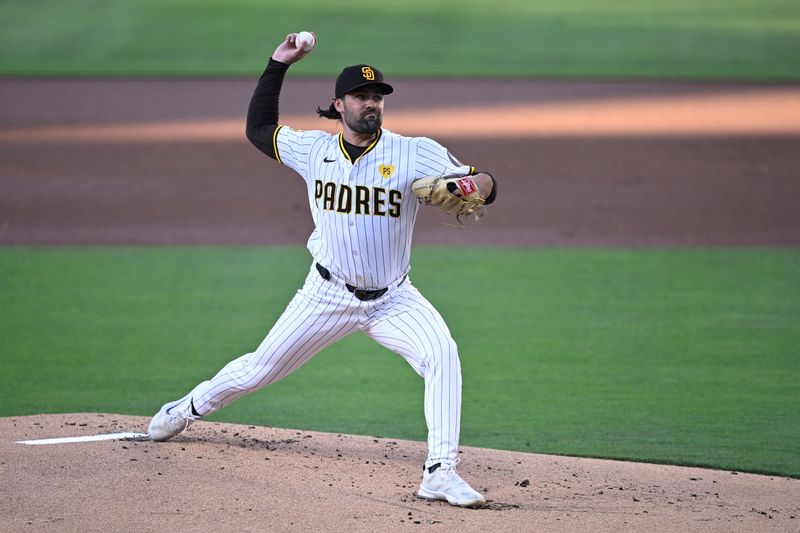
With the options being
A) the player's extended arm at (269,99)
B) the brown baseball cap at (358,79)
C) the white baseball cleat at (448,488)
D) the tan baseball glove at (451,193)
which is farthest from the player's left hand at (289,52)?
the white baseball cleat at (448,488)

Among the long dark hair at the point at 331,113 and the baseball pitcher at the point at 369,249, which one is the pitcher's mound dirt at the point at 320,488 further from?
the long dark hair at the point at 331,113

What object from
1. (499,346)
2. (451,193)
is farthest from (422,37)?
(451,193)

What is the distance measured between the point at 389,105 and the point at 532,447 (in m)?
11.7

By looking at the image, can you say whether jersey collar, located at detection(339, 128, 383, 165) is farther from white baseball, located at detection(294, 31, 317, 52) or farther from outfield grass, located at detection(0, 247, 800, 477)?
outfield grass, located at detection(0, 247, 800, 477)

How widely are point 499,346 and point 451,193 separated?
341 centimetres

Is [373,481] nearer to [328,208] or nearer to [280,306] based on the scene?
[328,208]

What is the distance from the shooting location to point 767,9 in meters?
27.9

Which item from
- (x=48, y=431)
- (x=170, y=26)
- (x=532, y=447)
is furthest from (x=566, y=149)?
(x=170, y=26)

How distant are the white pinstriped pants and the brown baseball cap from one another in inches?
33.0

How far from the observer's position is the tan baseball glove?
4.84 meters

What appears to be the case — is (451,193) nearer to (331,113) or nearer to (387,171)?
(387,171)

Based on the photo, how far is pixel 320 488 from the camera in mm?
4969

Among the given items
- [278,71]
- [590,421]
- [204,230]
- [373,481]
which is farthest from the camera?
[204,230]

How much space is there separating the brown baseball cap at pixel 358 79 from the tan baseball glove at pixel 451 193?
45 centimetres
